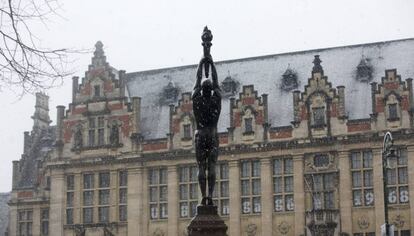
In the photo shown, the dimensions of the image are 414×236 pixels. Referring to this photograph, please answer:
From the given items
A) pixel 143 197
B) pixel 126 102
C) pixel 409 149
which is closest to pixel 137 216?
pixel 143 197

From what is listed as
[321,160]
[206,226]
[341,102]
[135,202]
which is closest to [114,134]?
[135,202]

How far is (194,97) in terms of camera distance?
679 inches

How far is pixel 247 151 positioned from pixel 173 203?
5.29m

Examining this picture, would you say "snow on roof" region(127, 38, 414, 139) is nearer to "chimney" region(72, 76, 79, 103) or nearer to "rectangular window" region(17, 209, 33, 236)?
"chimney" region(72, 76, 79, 103)

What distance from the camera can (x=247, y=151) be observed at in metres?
46.5

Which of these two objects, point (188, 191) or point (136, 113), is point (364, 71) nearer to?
point (188, 191)

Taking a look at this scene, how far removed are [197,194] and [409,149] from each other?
476 inches

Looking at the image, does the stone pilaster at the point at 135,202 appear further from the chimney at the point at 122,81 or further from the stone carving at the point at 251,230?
the stone carving at the point at 251,230

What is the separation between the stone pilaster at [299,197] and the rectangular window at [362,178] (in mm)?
2733

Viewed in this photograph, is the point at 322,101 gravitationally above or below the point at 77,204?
above

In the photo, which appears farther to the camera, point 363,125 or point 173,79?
point 173,79

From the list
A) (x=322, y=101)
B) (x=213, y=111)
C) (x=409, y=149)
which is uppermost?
(x=322, y=101)

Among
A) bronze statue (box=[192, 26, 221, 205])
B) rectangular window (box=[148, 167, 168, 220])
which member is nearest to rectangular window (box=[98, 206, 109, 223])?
rectangular window (box=[148, 167, 168, 220])

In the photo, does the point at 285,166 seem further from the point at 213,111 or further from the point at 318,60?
the point at 213,111
